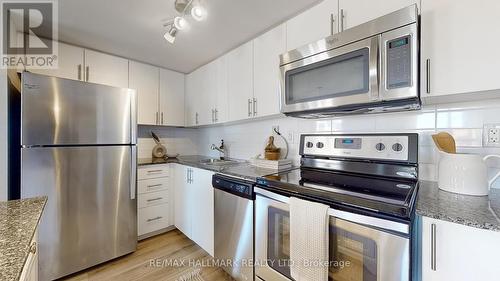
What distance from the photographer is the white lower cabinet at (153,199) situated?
2.28m

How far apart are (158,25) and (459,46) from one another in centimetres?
203

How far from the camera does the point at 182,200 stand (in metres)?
2.35

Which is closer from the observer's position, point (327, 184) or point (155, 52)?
point (327, 184)

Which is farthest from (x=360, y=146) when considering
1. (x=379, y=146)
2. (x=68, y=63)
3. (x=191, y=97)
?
(x=68, y=63)

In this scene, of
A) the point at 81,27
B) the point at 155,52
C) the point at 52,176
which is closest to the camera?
the point at 52,176

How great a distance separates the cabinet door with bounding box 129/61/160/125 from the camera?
2527 mm

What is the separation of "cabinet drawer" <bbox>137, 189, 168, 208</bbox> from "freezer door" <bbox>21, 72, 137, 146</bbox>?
0.68m

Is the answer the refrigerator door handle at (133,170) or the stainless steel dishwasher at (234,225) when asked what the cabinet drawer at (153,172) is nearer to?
the refrigerator door handle at (133,170)

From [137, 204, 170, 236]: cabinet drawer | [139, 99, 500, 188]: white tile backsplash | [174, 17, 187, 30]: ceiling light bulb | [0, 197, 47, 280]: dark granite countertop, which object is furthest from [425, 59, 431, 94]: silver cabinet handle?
[137, 204, 170, 236]: cabinet drawer

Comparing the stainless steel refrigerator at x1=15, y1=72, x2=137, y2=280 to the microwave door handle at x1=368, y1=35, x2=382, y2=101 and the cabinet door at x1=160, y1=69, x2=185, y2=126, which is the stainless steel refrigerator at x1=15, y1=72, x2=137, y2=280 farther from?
the microwave door handle at x1=368, y1=35, x2=382, y2=101

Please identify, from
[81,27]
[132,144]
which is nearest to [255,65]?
[132,144]

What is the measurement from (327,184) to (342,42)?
85 cm

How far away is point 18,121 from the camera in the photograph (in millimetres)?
1673

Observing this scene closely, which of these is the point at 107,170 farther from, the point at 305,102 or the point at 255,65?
the point at 305,102
